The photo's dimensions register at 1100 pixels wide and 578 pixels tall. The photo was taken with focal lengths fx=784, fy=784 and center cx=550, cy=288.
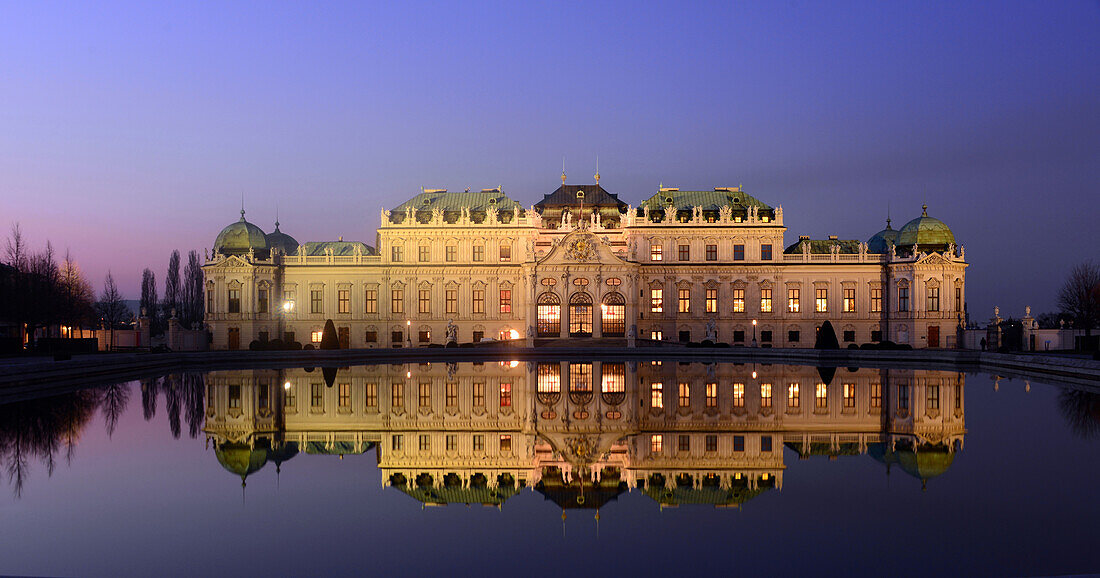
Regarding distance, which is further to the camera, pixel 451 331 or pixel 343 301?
pixel 343 301

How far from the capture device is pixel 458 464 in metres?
16.5

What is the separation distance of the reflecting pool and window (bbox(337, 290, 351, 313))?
4875 cm

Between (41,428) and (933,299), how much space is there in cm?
7279

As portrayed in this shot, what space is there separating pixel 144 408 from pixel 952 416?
1021 inches

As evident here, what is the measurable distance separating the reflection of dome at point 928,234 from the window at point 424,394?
60.3m

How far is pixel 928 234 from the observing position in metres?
77.1

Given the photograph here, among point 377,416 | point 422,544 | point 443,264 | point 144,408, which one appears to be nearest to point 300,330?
point 443,264

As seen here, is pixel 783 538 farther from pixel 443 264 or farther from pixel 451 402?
pixel 443 264

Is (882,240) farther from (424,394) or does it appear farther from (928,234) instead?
(424,394)

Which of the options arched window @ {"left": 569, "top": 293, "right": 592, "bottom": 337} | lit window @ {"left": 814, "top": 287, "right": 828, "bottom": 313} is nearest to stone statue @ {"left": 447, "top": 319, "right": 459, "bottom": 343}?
arched window @ {"left": 569, "top": 293, "right": 592, "bottom": 337}

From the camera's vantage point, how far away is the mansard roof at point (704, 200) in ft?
253

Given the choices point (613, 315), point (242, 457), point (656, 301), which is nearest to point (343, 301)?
point (613, 315)

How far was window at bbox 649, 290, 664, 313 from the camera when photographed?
248ft

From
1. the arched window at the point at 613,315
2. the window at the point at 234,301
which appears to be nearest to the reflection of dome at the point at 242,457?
the arched window at the point at 613,315
